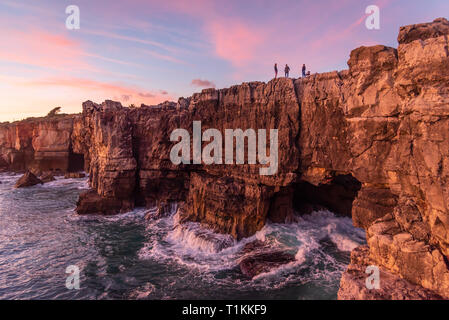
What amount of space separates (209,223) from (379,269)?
14.2 metres

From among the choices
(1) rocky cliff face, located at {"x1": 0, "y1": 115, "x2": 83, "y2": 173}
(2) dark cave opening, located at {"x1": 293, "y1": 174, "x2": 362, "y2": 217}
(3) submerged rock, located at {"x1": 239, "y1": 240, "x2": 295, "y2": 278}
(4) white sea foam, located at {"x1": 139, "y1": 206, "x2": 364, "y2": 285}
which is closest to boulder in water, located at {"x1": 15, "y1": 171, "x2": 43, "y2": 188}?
(1) rocky cliff face, located at {"x1": 0, "y1": 115, "x2": 83, "y2": 173}

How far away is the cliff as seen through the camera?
7.79 metres

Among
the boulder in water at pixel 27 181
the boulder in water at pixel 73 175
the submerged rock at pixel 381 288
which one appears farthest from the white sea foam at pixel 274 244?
the boulder in water at pixel 73 175

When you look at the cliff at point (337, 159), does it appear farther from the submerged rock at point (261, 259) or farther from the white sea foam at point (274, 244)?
the submerged rock at point (261, 259)

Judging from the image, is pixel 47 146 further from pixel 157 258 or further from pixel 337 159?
pixel 337 159

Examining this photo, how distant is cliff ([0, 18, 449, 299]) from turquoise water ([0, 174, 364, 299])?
86.0 inches

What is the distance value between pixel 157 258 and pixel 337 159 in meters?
13.7

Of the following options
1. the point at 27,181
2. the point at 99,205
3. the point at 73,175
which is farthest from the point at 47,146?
the point at 99,205

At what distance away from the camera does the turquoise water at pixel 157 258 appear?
13.8 m

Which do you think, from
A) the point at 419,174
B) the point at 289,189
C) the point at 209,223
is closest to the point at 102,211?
the point at 209,223

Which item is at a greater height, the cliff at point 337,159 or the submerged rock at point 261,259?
Result: the cliff at point 337,159

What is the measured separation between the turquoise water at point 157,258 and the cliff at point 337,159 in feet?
7.17

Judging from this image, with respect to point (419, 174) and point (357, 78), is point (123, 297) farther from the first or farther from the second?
point (357, 78)
